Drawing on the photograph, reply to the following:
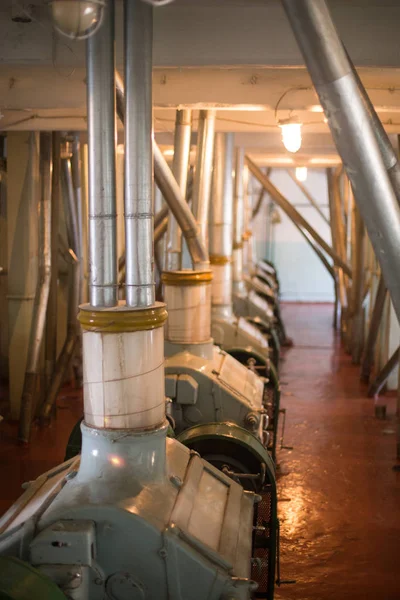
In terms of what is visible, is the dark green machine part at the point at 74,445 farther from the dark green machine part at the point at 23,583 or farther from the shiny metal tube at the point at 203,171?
the shiny metal tube at the point at 203,171

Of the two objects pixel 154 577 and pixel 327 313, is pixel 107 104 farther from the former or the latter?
pixel 327 313

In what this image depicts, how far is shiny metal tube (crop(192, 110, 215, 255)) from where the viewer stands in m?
7.79

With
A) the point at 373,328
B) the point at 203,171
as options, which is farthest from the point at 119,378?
the point at 373,328

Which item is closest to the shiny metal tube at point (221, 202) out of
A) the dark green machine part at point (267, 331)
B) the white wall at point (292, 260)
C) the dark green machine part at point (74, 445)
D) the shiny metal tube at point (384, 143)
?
the dark green machine part at point (267, 331)

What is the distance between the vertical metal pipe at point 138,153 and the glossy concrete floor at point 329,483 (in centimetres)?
289

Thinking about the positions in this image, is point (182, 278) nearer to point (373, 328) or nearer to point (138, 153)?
point (138, 153)

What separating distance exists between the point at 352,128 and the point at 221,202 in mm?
7692

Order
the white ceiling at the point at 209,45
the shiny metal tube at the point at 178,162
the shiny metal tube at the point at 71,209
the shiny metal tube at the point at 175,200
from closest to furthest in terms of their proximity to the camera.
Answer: the shiny metal tube at the point at 175,200 < the white ceiling at the point at 209,45 < the shiny metal tube at the point at 178,162 < the shiny metal tube at the point at 71,209

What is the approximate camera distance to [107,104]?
4.12 meters

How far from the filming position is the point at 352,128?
329 centimetres

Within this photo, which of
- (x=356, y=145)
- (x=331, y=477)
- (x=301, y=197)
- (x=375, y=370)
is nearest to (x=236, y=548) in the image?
(x=356, y=145)

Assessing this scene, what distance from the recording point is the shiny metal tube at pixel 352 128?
320 cm

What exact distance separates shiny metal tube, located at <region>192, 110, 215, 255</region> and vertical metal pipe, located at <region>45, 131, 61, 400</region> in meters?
2.96

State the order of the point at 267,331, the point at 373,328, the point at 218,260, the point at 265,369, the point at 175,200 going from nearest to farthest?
the point at 175,200
the point at 265,369
the point at 218,260
the point at 267,331
the point at 373,328
